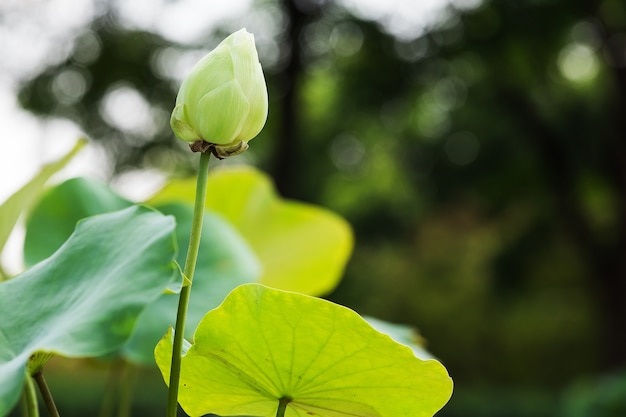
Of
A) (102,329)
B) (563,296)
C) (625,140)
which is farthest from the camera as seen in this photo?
(563,296)

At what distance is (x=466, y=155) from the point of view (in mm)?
6773

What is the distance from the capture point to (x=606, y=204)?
677 cm

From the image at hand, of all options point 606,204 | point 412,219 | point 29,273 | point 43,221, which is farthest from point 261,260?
point 412,219

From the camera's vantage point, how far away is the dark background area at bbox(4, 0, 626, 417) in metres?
5.26

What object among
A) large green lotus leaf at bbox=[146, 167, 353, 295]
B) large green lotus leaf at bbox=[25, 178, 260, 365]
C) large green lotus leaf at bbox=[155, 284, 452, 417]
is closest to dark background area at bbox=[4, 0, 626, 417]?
large green lotus leaf at bbox=[146, 167, 353, 295]

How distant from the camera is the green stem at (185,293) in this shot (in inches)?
9.8

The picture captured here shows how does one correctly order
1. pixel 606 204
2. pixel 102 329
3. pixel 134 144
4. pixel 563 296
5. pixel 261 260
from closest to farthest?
1. pixel 102 329
2. pixel 261 260
3. pixel 606 204
4. pixel 134 144
5. pixel 563 296

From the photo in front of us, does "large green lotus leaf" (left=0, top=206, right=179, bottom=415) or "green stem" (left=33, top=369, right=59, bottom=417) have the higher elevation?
"large green lotus leaf" (left=0, top=206, right=179, bottom=415)

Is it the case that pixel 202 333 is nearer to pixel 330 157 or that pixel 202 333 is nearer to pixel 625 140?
pixel 625 140

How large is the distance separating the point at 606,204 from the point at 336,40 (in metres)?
Answer: 2.63

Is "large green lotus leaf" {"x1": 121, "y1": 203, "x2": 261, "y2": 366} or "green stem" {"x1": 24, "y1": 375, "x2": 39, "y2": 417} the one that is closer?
"green stem" {"x1": 24, "y1": 375, "x2": 39, "y2": 417}

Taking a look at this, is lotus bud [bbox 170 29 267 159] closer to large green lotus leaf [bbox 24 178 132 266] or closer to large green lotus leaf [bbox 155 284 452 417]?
large green lotus leaf [bbox 155 284 452 417]

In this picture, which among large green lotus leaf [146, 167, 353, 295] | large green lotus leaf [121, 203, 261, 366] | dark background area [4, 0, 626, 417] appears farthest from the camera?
dark background area [4, 0, 626, 417]

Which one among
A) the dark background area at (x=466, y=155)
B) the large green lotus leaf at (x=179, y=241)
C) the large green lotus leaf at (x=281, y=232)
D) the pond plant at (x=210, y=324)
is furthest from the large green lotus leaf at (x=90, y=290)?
the dark background area at (x=466, y=155)
